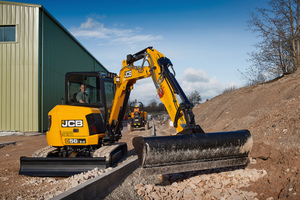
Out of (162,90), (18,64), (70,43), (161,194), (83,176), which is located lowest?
(161,194)

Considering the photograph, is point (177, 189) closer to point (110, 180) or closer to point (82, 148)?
point (110, 180)

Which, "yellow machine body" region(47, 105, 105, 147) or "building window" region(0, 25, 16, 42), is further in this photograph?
"building window" region(0, 25, 16, 42)

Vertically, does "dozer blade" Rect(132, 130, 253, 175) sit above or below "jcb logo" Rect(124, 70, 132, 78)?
below

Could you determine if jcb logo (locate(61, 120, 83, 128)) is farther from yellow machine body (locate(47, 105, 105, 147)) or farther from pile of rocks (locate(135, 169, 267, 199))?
pile of rocks (locate(135, 169, 267, 199))

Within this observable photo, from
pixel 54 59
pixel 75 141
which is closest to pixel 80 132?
pixel 75 141

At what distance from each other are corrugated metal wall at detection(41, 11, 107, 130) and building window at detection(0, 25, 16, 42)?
73.5 inches

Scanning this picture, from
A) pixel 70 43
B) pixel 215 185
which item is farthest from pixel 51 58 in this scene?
pixel 215 185

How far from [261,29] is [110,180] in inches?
492

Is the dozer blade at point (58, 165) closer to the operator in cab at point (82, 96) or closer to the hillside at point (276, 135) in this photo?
the operator in cab at point (82, 96)

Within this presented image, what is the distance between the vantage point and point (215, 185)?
4.93 m

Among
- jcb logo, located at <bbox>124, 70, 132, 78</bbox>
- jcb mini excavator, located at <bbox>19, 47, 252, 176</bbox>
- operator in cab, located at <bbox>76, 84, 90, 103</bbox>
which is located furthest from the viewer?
operator in cab, located at <bbox>76, 84, 90, 103</bbox>

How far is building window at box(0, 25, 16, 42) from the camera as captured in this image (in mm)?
17172

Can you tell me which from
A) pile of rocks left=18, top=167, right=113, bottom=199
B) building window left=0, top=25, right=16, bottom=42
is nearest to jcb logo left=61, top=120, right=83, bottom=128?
pile of rocks left=18, top=167, right=113, bottom=199

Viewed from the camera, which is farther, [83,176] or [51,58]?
[51,58]
